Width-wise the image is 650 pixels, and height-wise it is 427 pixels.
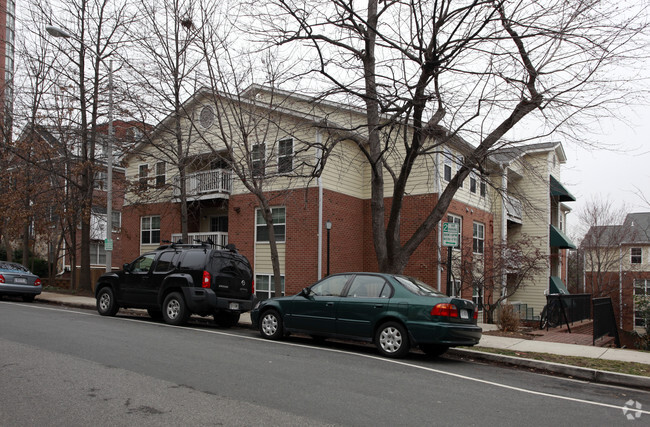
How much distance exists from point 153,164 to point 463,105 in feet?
55.5

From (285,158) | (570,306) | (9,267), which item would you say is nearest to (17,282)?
(9,267)

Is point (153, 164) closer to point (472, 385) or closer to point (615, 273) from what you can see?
point (472, 385)

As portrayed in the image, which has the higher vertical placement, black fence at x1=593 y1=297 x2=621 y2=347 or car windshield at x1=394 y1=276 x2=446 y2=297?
car windshield at x1=394 y1=276 x2=446 y2=297

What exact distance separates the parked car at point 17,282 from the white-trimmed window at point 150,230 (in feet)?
22.9

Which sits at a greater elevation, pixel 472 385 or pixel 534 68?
pixel 534 68

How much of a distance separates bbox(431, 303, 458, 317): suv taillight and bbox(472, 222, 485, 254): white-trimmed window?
14.6m

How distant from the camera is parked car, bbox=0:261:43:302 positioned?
17375 mm

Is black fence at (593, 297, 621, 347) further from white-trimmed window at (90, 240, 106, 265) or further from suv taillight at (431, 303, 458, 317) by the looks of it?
white-trimmed window at (90, 240, 106, 265)

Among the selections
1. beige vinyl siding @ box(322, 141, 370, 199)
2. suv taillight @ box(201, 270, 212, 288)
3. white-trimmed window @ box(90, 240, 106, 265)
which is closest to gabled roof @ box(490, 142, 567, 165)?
beige vinyl siding @ box(322, 141, 370, 199)

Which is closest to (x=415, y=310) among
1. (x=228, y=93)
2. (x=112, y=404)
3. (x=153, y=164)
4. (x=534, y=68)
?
(x=112, y=404)

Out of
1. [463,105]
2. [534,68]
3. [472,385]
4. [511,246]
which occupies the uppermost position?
[534,68]

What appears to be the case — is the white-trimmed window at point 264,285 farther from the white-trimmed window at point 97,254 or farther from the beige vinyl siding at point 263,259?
the white-trimmed window at point 97,254

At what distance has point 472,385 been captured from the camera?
23.2ft

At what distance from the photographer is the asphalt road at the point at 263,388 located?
5250 millimetres
